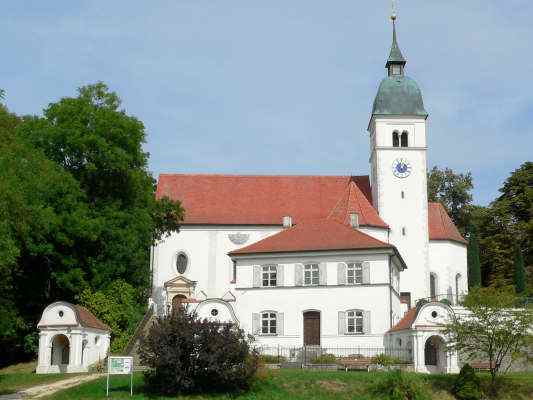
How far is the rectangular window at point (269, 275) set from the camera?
42219mm

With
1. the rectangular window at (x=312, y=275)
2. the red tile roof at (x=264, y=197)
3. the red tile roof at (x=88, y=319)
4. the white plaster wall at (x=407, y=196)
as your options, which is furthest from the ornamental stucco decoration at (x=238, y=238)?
the red tile roof at (x=88, y=319)

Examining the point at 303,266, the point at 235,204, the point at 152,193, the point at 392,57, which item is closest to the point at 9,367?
the point at 152,193

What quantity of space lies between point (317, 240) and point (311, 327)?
4.56m

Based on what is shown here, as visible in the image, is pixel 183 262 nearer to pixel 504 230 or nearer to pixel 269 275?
pixel 269 275

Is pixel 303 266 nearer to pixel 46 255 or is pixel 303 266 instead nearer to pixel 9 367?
pixel 46 255

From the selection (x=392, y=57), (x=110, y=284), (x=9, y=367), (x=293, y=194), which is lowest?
(x=9, y=367)

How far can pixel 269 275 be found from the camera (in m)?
42.3

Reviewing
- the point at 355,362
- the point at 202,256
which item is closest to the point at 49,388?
the point at 355,362

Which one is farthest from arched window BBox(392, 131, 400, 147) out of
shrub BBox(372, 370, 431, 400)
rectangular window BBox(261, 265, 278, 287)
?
shrub BBox(372, 370, 431, 400)

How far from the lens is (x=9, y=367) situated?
1583 inches

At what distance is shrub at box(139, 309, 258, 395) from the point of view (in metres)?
29.0

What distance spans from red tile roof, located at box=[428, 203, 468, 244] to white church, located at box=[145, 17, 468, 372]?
8 cm

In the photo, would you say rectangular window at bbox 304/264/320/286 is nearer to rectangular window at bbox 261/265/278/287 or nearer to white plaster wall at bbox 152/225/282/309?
rectangular window at bbox 261/265/278/287

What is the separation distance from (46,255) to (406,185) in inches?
933
